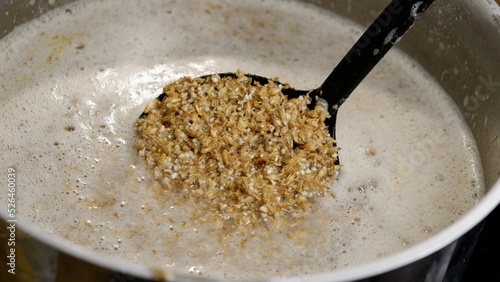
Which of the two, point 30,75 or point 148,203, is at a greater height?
point 148,203

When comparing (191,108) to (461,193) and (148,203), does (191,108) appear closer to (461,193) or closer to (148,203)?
(148,203)

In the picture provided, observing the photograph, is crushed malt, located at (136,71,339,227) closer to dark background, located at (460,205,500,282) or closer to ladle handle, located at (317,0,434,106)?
ladle handle, located at (317,0,434,106)

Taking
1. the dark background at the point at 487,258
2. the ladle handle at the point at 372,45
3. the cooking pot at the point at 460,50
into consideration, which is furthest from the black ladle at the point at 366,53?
the dark background at the point at 487,258

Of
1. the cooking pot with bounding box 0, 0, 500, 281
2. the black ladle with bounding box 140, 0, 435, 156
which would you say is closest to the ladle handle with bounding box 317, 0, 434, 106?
the black ladle with bounding box 140, 0, 435, 156

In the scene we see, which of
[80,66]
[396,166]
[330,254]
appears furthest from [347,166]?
[80,66]

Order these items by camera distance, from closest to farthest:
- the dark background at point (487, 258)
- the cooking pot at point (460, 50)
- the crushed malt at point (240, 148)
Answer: the crushed malt at point (240, 148) → the cooking pot at point (460, 50) → the dark background at point (487, 258)

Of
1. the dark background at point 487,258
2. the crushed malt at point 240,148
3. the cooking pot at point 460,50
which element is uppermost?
the cooking pot at point 460,50

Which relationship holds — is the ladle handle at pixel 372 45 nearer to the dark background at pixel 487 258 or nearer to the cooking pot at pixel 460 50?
the cooking pot at pixel 460 50
